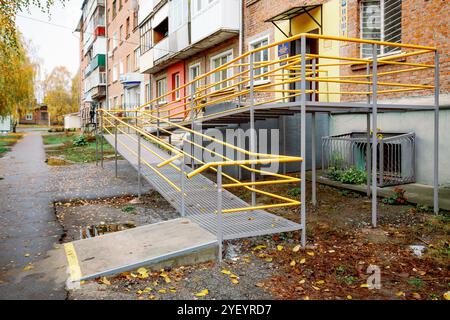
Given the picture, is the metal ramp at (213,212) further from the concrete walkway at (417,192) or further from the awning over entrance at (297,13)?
the awning over entrance at (297,13)

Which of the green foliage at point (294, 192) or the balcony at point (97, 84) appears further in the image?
the balcony at point (97, 84)

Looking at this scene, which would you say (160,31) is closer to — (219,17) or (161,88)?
(161,88)

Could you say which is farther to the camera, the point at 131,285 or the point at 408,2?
the point at 408,2

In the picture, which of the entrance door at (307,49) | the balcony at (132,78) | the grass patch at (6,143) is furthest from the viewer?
the balcony at (132,78)

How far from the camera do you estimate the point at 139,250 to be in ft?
16.0

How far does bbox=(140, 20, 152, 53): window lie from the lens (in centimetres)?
2311

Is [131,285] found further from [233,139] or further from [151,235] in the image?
[233,139]

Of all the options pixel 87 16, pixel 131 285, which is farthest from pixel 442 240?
pixel 87 16

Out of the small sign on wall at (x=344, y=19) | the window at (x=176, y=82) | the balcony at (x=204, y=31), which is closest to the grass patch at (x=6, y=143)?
the window at (x=176, y=82)

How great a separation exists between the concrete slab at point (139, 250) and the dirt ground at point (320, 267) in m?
0.12

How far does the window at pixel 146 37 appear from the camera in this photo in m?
23.1

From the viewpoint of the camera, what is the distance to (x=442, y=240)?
18.1ft
